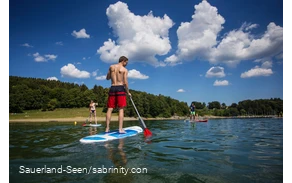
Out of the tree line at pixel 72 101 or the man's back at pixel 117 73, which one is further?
the tree line at pixel 72 101

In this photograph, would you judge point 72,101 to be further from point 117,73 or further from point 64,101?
point 117,73

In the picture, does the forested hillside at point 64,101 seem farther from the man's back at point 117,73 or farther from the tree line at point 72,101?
the man's back at point 117,73

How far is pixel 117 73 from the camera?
301 inches

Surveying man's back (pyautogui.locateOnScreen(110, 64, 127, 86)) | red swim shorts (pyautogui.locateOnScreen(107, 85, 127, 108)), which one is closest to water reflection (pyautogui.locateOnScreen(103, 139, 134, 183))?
red swim shorts (pyautogui.locateOnScreen(107, 85, 127, 108))

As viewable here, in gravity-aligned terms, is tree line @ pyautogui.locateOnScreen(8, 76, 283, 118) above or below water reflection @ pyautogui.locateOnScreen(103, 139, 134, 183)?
above

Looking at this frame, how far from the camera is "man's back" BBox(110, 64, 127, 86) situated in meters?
7.63

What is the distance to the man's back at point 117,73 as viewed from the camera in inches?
301

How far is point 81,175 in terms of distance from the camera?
3178mm

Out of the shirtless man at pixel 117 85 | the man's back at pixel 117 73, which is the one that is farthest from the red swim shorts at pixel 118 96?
the man's back at pixel 117 73

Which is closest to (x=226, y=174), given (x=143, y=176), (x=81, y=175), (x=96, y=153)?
(x=143, y=176)

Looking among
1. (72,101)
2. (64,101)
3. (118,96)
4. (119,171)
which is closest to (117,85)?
(118,96)

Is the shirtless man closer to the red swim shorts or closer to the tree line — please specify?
the red swim shorts
